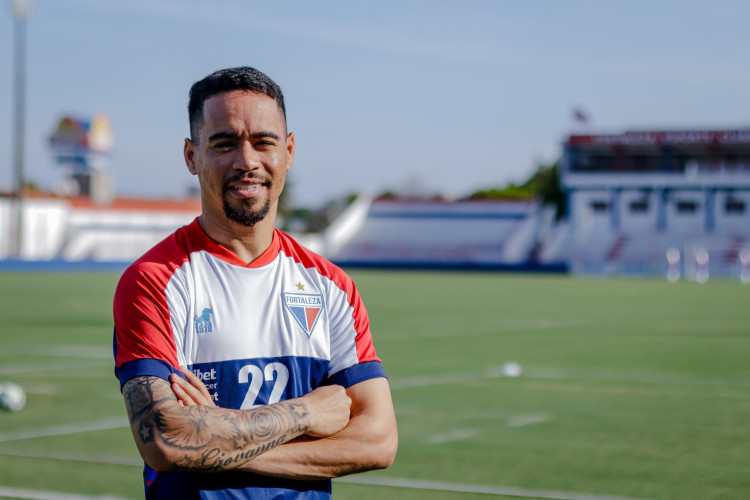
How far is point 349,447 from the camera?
363cm

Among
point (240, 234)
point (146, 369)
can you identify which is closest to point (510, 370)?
point (240, 234)

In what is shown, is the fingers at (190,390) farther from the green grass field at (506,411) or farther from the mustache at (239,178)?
the green grass field at (506,411)

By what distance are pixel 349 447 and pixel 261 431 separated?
15.0 inches

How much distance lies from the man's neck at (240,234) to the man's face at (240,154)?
0.03 metres

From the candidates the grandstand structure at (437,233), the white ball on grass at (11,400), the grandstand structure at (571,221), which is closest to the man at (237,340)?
the white ball on grass at (11,400)

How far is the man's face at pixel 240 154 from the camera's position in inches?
135

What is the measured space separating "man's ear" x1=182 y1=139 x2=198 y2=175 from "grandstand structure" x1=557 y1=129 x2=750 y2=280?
2783 inches

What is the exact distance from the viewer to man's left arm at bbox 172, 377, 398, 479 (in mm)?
3424

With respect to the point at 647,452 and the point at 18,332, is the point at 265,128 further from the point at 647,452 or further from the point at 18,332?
the point at 18,332

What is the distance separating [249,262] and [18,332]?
59.1ft

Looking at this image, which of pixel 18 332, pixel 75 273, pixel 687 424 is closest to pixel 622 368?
pixel 687 424

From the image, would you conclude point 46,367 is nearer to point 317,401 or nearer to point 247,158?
point 317,401

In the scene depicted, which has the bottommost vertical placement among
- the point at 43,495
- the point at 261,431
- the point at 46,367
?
the point at 46,367

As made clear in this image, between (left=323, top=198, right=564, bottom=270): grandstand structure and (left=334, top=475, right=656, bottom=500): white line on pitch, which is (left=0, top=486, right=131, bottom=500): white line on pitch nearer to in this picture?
(left=334, top=475, right=656, bottom=500): white line on pitch
